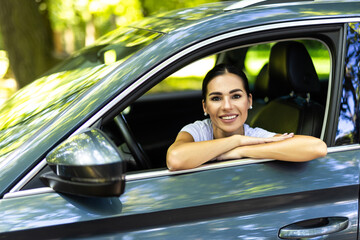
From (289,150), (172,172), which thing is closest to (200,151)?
(172,172)

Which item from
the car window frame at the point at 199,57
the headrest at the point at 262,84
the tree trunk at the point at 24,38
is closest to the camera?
the car window frame at the point at 199,57

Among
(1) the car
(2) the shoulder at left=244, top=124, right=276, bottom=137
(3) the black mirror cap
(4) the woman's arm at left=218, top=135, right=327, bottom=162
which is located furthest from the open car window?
(3) the black mirror cap

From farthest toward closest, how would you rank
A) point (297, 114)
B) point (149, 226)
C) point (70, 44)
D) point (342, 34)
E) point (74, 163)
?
point (70, 44) < point (297, 114) < point (342, 34) < point (149, 226) < point (74, 163)

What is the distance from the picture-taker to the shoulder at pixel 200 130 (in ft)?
7.84

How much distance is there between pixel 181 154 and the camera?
6.21ft

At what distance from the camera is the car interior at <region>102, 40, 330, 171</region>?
250cm

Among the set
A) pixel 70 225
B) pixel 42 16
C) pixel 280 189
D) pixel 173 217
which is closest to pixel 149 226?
pixel 173 217

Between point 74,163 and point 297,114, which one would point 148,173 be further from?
point 297,114

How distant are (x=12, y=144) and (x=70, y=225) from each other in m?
0.44

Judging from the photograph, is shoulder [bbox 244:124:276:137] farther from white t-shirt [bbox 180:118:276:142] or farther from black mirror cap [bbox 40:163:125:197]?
black mirror cap [bbox 40:163:125:197]

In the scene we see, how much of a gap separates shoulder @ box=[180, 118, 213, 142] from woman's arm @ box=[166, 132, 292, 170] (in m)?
0.35

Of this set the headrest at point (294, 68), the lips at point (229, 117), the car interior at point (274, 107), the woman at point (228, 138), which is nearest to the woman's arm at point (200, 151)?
the woman at point (228, 138)

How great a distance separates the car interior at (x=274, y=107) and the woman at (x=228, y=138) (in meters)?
0.29

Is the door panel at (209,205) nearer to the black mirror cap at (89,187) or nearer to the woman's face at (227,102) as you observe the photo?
the black mirror cap at (89,187)
